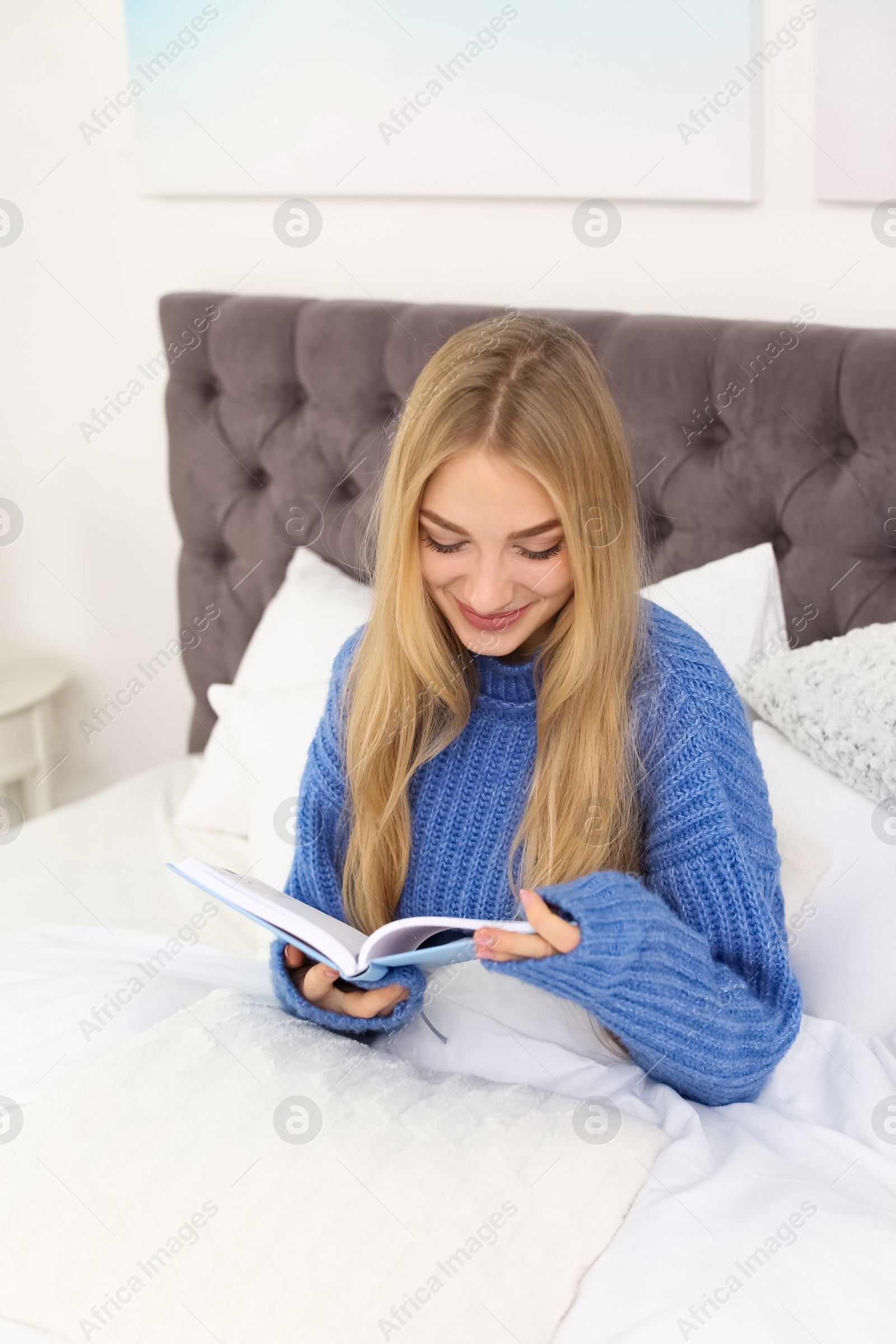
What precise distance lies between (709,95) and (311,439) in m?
0.76

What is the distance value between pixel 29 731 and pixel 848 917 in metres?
1.64

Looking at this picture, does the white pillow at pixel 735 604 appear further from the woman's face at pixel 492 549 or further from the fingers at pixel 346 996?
the fingers at pixel 346 996

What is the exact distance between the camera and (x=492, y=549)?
1.05 metres

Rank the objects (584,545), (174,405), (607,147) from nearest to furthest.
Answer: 1. (584,545)
2. (607,147)
3. (174,405)

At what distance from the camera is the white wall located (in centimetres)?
157

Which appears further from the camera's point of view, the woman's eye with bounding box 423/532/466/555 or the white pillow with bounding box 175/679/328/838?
the white pillow with bounding box 175/679/328/838

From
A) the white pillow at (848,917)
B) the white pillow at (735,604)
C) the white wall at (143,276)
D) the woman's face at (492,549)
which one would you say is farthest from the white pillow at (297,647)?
the woman's face at (492,549)

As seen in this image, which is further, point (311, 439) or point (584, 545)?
point (311, 439)

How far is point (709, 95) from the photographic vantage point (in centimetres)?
156

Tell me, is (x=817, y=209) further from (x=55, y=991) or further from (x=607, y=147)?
(x=55, y=991)

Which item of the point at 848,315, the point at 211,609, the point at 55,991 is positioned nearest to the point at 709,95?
the point at 848,315

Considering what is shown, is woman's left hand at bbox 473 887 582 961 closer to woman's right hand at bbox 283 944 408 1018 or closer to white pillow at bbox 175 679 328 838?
woman's right hand at bbox 283 944 408 1018

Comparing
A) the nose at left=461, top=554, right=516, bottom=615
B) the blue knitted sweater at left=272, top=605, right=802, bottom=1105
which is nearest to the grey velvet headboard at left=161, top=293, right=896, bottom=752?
the blue knitted sweater at left=272, top=605, right=802, bottom=1105

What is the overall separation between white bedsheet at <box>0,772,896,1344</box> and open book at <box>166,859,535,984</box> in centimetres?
21
